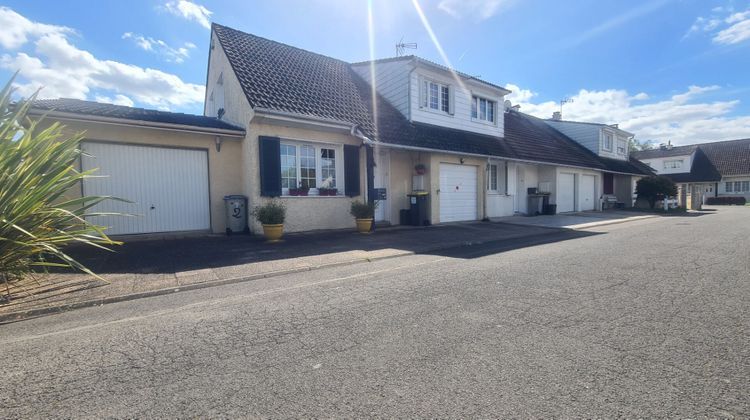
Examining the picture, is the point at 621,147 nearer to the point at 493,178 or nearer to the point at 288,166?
the point at 493,178

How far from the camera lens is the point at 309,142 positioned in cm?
1070

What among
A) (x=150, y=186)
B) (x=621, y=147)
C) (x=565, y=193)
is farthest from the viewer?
(x=621, y=147)

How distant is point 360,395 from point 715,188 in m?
56.7

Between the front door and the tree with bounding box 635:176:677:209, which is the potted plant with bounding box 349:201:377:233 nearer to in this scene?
the front door

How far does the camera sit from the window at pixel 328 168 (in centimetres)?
1104

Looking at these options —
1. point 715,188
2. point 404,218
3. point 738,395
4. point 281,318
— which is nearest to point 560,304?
point 738,395

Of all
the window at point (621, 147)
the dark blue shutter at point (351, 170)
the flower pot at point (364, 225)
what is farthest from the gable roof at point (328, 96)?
the window at point (621, 147)

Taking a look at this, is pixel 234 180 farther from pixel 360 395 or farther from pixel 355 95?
pixel 360 395

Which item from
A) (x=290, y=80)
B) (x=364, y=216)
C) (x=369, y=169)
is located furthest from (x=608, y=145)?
(x=290, y=80)

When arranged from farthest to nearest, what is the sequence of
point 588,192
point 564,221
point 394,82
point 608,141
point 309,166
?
point 608,141 → point 588,192 → point 564,221 → point 394,82 → point 309,166

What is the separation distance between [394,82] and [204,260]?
10.8 metres

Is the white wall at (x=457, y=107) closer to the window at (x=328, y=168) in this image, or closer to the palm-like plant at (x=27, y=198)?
the window at (x=328, y=168)

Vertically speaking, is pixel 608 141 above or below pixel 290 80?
below

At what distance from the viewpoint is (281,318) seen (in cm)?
365
